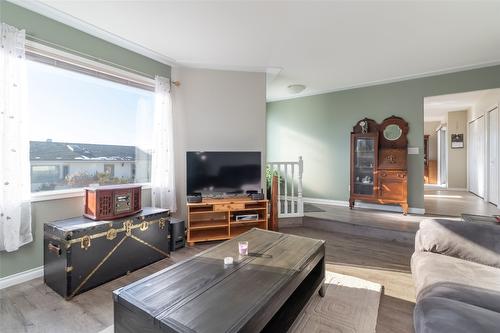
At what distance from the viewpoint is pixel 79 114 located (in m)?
2.70

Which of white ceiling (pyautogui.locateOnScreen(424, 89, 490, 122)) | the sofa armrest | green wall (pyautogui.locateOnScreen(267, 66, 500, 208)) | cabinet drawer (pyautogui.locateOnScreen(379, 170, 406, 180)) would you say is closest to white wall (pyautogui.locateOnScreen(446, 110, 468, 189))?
white ceiling (pyautogui.locateOnScreen(424, 89, 490, 122))

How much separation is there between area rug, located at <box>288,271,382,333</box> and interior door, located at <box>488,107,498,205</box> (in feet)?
15.0

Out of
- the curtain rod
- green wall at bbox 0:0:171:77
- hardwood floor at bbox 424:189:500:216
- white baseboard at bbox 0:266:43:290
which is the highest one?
green wall at bbox 0:0:171:77

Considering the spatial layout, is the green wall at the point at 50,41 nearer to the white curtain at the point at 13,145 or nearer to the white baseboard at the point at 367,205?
the white curtain at the point at 13,145

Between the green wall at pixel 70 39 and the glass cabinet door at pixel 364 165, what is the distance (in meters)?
3.85

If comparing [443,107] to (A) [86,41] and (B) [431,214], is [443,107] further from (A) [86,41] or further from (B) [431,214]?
(A) [86,41]

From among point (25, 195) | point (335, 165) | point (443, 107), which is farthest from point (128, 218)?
point (443, 107)

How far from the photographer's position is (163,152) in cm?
332

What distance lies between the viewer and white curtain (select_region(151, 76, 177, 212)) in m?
3.28

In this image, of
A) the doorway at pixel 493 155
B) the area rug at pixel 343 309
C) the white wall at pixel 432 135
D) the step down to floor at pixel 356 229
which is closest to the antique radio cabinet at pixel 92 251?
the area rug at pixel 343 309

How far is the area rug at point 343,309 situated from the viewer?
1639mm

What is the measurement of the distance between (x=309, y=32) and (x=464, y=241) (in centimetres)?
250

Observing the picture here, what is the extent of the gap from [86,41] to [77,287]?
2.56 meters

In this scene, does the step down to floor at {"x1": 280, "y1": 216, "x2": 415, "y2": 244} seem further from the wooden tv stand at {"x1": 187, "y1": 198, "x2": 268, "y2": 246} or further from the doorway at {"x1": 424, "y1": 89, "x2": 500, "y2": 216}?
the doorway at {"x1": 424, "y1": 89, "x2": 500, "y2": 216}
